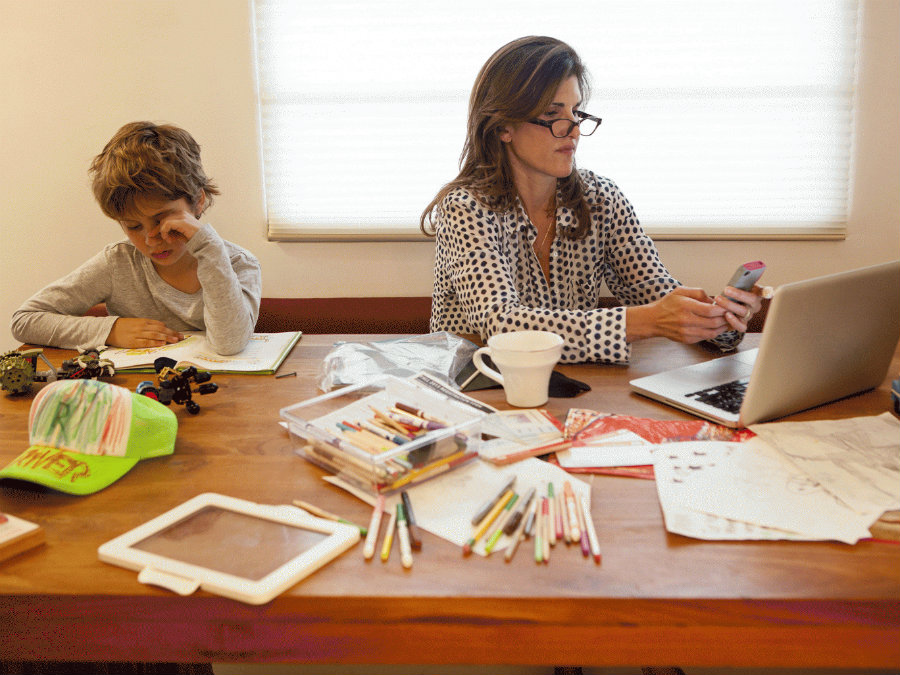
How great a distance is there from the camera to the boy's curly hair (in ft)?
4.88

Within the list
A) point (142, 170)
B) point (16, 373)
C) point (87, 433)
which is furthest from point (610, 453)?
point (142, 170)

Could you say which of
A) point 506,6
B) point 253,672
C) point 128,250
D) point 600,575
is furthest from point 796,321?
point 506,6

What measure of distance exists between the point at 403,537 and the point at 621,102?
6.28 ft

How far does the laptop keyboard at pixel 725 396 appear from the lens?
3.30 ft

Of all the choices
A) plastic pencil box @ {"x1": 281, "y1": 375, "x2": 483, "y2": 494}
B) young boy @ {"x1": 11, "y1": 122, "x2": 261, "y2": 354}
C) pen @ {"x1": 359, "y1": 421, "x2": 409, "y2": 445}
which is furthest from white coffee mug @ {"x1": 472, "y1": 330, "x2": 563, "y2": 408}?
young boy @ {"x1": 11, "y1": 122, "x2": 261, "y2": 354}

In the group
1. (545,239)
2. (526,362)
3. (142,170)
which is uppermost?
(142,170)

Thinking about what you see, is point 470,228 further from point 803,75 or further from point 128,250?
point 803,75

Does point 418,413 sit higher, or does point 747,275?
point 747,275

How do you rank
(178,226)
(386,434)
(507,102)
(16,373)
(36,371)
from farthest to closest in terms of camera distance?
(507,102)
(178,226)
(36,371)
(16,373)
(386,434)

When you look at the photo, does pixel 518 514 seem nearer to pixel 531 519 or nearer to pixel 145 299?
pixel 531 519

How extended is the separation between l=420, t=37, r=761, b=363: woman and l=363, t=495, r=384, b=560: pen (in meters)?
0.59

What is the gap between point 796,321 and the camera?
885 millimetres

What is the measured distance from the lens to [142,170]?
4.88ft

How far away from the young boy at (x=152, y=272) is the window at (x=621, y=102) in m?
0.70
